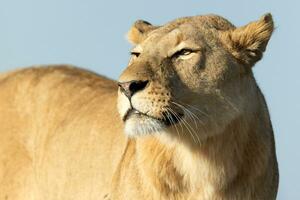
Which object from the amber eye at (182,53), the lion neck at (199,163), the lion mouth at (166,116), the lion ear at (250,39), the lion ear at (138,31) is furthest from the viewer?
the lion ear at (138,31)

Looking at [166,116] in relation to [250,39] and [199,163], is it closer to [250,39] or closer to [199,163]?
[199,163]

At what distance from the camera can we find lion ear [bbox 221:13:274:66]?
6.99m

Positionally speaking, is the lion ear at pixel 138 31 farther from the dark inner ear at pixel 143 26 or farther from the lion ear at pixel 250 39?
the lion ear at pixel 250 39

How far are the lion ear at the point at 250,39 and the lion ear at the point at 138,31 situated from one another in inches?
25.8

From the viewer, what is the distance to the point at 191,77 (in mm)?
6602

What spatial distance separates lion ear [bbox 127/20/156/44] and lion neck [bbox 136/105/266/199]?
0.84 metres

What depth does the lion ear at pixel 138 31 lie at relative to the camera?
740 centimetres

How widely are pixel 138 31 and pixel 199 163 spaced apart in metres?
1.15

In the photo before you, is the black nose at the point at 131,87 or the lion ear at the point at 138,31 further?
the lion ear at the point at 138,31

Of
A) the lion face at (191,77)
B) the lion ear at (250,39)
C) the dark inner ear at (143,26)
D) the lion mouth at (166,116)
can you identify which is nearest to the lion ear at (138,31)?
the dark inner ear at (143,26)

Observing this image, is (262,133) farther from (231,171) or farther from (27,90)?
(27,90)

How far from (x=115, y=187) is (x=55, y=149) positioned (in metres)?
1.35

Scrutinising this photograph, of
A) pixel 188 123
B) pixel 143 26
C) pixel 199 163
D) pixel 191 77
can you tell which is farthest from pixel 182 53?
pixel 143 26

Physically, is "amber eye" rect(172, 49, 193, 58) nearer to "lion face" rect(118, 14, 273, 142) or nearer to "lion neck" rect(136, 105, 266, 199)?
"lion face" rect(118, 14, 273, 142)
